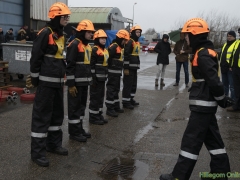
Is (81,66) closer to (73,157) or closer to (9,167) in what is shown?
(73,157)

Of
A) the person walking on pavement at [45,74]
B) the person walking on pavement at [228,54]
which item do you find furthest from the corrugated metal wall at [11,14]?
the person walking on pavement at [45,74]

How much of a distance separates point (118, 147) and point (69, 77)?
1478 millimetres

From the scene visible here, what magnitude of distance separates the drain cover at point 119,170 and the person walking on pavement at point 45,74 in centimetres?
88

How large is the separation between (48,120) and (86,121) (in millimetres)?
2421

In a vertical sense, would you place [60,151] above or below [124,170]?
above

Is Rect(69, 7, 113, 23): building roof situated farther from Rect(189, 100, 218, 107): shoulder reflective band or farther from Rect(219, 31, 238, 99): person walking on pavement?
Rect(189, 100, 218, 107): shoulder reflective band

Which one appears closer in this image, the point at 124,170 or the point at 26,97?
the point at 124,170

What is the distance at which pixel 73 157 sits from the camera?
525 centimetres

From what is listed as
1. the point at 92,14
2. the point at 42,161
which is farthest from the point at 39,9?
the point at 92,14

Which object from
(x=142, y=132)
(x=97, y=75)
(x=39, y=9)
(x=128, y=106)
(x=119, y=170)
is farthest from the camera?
(x=39, y=9)

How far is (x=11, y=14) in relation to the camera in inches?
637

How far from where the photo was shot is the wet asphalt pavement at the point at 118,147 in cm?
469

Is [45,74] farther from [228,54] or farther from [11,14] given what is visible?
[11,14]

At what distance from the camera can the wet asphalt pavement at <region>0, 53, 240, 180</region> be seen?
4.69 metres
